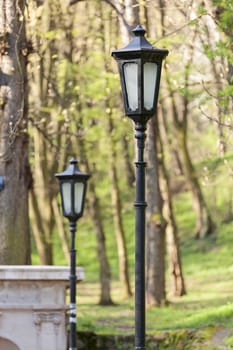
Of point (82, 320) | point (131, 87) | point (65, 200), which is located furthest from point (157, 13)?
point (131, 87)

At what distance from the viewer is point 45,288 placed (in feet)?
53.0

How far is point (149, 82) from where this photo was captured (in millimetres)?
9969

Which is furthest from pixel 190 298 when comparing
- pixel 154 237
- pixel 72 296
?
pixel 72 296

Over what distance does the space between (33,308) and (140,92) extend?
6859 millimetres

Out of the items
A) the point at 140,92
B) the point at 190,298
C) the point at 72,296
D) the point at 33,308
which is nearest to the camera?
the point at 140,92

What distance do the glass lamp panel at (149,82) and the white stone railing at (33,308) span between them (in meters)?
6.51

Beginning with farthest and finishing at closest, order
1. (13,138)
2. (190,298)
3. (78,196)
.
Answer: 1. (190,298)
2. (13,138)
3. (78,196)

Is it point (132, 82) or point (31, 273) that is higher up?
point (132, 82)

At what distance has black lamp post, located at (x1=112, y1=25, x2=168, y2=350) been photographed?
9.90 m

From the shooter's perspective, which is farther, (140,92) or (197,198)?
(197,198)

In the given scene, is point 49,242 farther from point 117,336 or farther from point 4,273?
point 4,273

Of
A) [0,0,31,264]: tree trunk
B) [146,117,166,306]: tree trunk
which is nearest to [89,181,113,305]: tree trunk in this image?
[146,117,166,306]: tree trunk

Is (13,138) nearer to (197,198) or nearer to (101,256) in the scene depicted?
(101,256)

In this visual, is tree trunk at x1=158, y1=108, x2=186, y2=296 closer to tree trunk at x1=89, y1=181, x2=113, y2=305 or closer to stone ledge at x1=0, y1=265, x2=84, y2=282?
tree trunk at x1=89, y1=181, x2=113, y2=305
